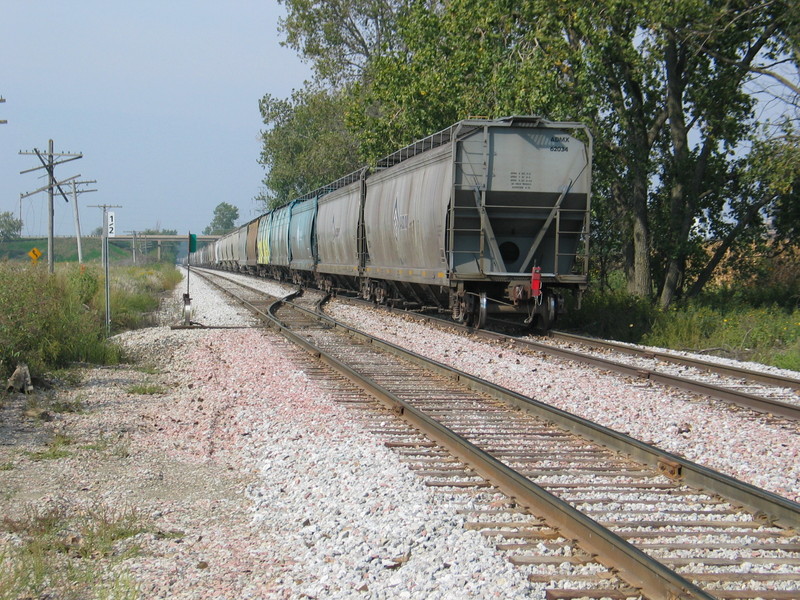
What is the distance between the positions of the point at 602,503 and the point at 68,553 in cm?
329

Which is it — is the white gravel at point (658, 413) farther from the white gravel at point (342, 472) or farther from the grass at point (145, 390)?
the grass at point (145, 390)

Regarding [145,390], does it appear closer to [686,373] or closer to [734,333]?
[686,373]

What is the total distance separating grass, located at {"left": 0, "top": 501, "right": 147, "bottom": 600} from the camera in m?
3.95

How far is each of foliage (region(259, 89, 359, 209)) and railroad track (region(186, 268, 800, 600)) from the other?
34.3 meters

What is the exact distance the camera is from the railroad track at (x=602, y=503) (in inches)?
161

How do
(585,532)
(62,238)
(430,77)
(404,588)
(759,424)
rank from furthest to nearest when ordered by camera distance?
(62,238) < (430,77) < (759,424) < (585,532) < (404,588)

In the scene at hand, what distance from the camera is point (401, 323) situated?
1881 centimetres

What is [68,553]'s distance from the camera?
177 inches

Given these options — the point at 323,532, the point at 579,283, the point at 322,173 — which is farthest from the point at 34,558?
the point at 322,173

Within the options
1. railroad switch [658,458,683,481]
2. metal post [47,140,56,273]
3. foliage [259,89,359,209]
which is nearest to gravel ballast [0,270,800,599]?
railroad switch [658,458,683,481]

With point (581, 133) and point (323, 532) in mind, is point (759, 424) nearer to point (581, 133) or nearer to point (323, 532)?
point (323, 532)

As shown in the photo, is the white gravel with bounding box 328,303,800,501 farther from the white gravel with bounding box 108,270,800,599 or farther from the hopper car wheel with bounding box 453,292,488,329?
the hopper car wheel with bounding box 453,292,488,329

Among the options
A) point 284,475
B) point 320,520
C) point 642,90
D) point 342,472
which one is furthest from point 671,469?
point 642,90

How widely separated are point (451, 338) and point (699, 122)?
913cm
